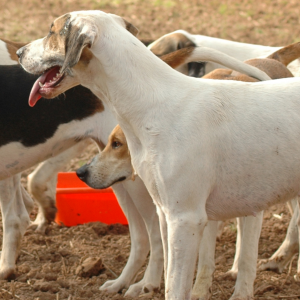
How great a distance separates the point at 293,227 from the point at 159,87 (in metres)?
2.26

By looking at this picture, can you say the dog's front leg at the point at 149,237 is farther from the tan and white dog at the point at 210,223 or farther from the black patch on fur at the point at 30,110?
the black patch on fur at the point at 30,110

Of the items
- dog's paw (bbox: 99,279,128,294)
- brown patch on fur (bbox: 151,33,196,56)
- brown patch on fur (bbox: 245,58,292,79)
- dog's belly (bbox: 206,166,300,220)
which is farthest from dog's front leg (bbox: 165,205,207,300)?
brown patch on fur (bbox: 151,33,196,56)

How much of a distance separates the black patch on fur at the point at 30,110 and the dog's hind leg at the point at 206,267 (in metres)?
1.17

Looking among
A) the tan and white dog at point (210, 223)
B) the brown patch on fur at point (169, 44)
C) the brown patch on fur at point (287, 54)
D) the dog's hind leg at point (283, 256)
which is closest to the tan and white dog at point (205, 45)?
the brown patch on fur at point (169, 44)

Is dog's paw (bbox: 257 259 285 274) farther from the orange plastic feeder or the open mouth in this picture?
the open mouth

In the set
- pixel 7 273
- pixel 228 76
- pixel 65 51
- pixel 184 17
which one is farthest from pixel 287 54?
pixel 184 17

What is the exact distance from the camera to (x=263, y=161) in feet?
10.5

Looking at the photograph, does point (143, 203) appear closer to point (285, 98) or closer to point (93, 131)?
point (93, 131)

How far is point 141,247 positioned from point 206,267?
59 centimetres

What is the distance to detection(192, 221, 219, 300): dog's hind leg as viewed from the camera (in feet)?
13.3

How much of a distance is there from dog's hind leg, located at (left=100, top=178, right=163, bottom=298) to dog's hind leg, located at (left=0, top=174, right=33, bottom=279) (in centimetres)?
79

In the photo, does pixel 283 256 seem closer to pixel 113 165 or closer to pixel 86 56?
pixel 113 165

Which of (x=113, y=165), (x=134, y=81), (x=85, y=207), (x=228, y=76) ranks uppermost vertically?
(x=134, y=81)

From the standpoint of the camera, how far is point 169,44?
5.33 m
